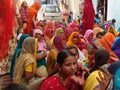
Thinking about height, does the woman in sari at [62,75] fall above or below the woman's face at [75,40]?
above

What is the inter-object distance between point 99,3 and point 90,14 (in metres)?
10.5

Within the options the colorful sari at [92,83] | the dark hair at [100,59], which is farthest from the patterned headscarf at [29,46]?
the colorful sari at [92,83]

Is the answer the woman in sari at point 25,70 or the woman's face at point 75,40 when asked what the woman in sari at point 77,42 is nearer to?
the woman's face at point 75,40

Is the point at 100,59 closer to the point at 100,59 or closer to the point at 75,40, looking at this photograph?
the point at 100,59

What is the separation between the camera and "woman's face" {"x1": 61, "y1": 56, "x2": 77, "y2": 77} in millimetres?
2914

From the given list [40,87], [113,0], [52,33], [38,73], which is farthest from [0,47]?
[113,0]

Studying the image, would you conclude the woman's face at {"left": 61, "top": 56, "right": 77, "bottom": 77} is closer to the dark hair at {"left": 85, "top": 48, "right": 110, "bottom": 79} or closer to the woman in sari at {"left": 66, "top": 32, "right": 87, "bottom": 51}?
the dark hair at {"left": 85, "top": 48, "right": 110, "bottom": 79}

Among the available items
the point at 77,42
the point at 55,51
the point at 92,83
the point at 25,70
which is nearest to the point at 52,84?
the point at 92,83

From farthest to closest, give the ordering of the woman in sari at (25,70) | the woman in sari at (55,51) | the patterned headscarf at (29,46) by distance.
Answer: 1. the woman in sari at (55,51)
2. the patterned headscarf at (29,46)
3. the woman in sari at (25,70)

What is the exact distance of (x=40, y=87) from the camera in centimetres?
291

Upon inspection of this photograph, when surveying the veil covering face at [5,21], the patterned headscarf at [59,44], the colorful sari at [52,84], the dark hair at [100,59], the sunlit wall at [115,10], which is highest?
the veil covering face at [5,21]

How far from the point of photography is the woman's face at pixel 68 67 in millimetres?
2914

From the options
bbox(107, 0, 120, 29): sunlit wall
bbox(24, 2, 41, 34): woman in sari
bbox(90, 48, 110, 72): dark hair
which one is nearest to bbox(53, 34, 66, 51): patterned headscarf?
bbox(90, 48, 110, 72): dark hair

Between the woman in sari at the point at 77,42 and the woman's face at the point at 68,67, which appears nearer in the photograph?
the woman's face at the point at 68,67
